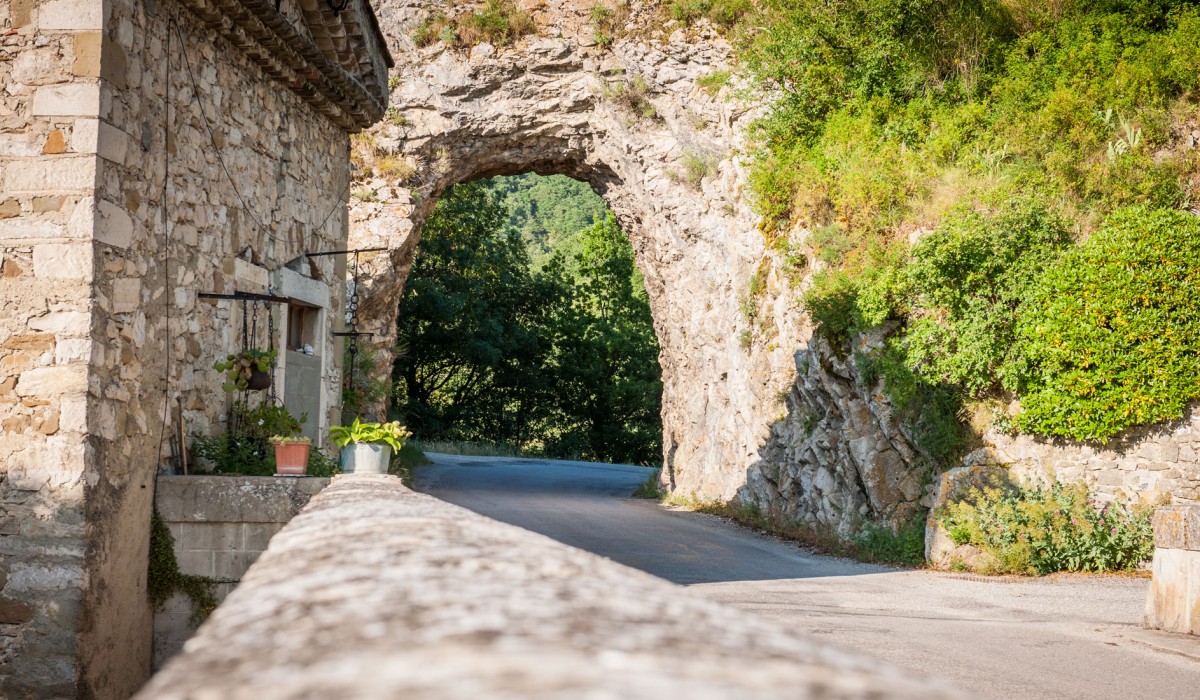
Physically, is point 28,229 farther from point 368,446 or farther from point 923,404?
point 923,404

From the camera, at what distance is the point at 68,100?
20.1 feet

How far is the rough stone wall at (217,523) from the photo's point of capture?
680 cm

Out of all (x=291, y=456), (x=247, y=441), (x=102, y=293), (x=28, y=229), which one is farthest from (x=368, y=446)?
(x=28, y=229)

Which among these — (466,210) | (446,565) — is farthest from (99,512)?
(466,210)

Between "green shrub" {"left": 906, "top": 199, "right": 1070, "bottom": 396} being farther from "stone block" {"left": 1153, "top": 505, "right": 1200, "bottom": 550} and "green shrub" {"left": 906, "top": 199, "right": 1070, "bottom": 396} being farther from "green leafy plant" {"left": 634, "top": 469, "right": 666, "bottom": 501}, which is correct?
"green leafy plant" {"left": 634, "top": 469, "right": 666, "bottom": 501}

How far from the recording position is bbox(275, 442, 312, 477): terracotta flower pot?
725cm

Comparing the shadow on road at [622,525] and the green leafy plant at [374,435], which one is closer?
the green leafy plant at [374,435]

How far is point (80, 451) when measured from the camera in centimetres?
594

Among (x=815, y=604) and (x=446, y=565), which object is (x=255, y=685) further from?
(x=815, y=604)

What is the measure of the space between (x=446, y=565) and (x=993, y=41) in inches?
644

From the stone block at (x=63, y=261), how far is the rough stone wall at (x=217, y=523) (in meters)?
1.56

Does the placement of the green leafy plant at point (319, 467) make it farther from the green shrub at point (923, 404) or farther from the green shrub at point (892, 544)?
the green shrub at point (923, 404)

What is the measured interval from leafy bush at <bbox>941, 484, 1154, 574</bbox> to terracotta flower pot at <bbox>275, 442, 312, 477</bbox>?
6901 millimetres

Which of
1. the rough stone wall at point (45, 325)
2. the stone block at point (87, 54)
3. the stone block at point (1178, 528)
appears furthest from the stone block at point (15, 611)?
the stone block at point (1178, 528)
